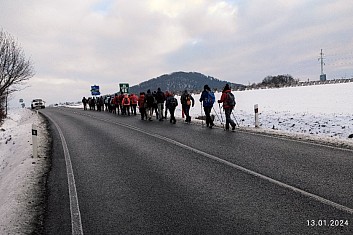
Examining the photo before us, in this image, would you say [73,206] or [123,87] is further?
[123,87]

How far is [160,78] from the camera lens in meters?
176

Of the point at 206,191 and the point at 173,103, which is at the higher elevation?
the point at 173,103

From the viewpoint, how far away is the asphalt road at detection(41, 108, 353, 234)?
4402 mm

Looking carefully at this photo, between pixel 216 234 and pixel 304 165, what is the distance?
3.92 metres

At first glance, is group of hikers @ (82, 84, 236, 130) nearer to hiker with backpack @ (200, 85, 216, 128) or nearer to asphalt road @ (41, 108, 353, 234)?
hiker with backpack @ (200, 85, 216, 128)

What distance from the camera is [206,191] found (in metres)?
5.82

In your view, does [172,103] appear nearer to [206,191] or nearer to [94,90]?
[206,191]

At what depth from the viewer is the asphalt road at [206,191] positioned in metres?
4.40

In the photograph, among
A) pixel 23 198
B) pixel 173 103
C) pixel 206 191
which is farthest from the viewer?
pixel 173 103

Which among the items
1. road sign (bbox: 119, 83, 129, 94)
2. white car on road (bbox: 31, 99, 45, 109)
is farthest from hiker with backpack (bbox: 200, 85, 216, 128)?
white car on road (bbox: 31, 99, 45, 109)

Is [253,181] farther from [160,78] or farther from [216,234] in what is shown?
[160,78]

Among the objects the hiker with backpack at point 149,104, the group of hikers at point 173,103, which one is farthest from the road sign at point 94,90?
the hiker with backpack at point 149,104

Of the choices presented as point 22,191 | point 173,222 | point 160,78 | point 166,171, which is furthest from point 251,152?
point 160,78

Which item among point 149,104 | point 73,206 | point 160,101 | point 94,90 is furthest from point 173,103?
point 94,90
